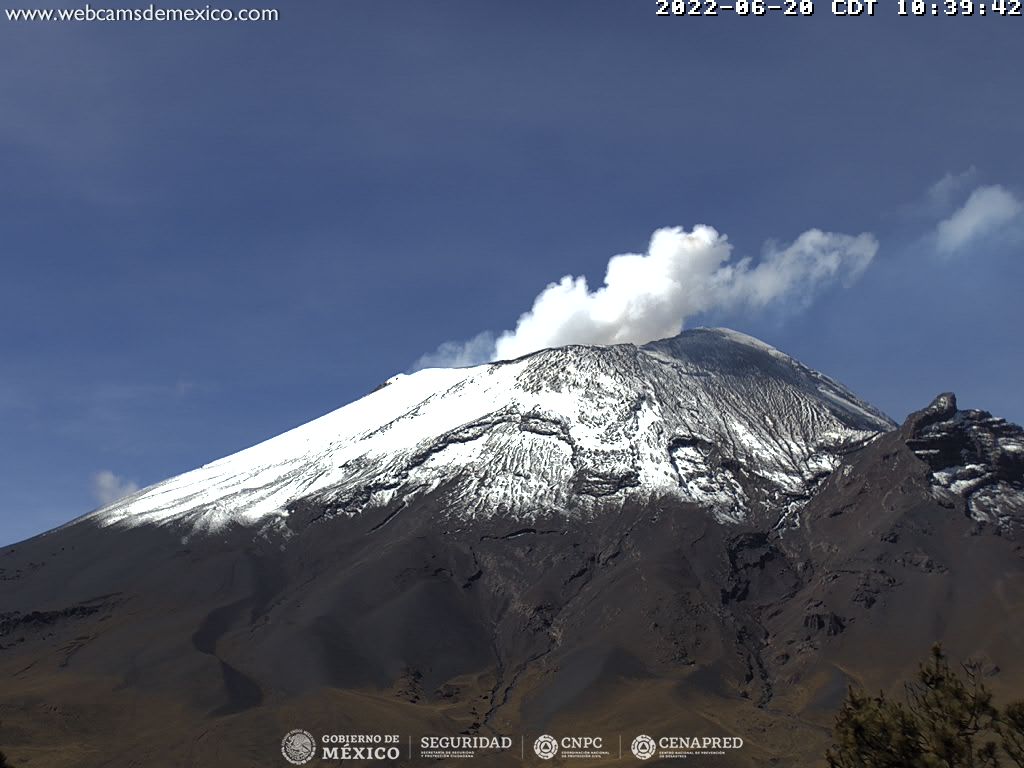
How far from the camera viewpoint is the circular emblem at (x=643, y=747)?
418ft

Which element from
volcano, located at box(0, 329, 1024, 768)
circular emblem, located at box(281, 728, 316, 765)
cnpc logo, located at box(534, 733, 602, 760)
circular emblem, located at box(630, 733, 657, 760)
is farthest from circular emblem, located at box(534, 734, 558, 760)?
circular emblem, located at box(281, 728, 316, 765)

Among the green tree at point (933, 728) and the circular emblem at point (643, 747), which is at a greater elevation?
the circular emblem at point (643, 747)

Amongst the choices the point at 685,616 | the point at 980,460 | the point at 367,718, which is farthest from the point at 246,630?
the point at 980,460

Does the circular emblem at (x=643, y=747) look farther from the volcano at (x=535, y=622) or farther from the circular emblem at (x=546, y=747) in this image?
the circular emblem at (x=546, y=747)

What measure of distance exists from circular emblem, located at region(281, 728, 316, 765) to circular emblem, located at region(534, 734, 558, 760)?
81.4 feet

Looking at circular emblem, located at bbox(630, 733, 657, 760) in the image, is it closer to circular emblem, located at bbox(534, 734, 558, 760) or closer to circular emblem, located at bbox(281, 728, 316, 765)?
circular emblem, located at bbox(534, 734, 558, 760)

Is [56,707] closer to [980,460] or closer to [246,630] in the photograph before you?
[246,630]

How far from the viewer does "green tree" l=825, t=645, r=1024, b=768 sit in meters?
30.0

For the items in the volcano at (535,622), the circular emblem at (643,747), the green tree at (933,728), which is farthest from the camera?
the volcano at (535,622)

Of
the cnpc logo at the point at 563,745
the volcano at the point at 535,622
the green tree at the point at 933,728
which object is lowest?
the green tree at the point at 933,728

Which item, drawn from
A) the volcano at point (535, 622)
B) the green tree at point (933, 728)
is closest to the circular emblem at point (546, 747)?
the volcano at point (535, 622)

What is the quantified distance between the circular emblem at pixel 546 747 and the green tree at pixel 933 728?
10324cm

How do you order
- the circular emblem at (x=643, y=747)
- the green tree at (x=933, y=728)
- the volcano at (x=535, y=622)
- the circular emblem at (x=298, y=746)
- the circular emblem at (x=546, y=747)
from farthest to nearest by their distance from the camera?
the volcano at (x=535, y=622), the circular emblem at (x=546, y=747), the circular emblem at (x=298, y=746), the circular emblem at (x=643, y=747), the green tree at (x=933, y=728)

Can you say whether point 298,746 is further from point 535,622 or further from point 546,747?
point 535,622
